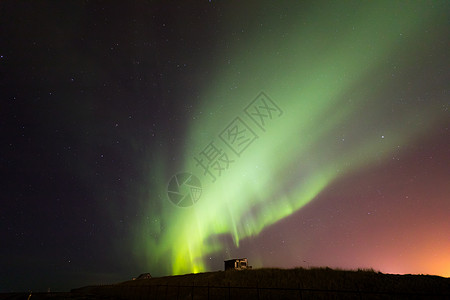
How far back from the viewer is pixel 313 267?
137 feet

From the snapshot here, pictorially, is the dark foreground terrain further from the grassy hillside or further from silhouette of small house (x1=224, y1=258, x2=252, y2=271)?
silhouette of small house (x1=224, y1=258, x2=252, y2=271)

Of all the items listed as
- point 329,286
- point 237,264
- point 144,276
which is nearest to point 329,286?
point 329,286

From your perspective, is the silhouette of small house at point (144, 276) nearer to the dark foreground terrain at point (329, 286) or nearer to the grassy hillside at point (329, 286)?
the dark foreground terrain at point (329, 286)

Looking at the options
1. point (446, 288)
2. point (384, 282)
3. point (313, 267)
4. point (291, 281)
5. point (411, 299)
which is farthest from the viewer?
point (313, 267)

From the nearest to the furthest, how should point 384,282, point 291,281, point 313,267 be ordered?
point 384,282 < point 291,281 < point 313,267

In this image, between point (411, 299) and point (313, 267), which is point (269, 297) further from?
point (313, 267)

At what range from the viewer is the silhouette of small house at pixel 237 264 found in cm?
5750

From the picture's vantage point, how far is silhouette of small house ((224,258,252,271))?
57500 mm

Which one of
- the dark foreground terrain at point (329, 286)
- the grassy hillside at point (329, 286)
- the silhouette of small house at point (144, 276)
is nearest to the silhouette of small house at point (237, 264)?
the grassy hillside at point (329, 286)

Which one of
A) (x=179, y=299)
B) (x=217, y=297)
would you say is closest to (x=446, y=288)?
(x=217, y=297)

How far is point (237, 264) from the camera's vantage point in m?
57.9

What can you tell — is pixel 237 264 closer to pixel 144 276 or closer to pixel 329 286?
pixel 329 286

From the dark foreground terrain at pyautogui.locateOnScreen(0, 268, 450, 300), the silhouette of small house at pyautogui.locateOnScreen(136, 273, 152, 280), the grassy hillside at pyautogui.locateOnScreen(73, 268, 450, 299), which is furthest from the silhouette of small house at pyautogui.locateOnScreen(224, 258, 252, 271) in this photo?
the silhouette of small house at pyautogui.locateOnScreen(136, 273, 152, 280)

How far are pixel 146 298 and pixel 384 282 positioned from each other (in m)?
33.9
